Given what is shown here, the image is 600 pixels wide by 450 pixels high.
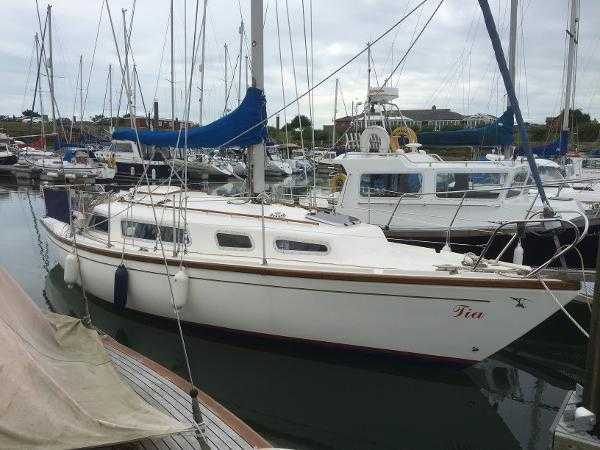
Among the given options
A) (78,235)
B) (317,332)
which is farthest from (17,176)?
(317,332)

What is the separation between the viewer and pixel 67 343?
507 centimetres

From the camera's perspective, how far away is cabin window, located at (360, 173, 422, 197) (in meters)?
11.0

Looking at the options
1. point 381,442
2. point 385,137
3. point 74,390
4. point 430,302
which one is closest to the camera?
point 74,390

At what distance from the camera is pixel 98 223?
29.4 ft

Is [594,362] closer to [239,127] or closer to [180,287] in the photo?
[180,287]

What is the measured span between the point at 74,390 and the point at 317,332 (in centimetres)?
334

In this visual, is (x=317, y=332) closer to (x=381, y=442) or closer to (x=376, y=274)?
(x=376, y=274)

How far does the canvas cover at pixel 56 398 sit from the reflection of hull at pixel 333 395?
2.08 m

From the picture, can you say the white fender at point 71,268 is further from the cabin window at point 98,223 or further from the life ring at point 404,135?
the life ring at point 404,135

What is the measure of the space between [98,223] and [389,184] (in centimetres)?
612

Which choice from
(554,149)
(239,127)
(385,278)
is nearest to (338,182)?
(239,127)

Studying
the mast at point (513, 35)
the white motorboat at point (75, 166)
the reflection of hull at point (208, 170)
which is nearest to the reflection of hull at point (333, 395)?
the mast at point (513, 35)

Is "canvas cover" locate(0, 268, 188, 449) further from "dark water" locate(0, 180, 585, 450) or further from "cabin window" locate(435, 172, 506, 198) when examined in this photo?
"cabin window" locate(435, 172, 506, 198)

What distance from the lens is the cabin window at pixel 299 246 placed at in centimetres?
699
